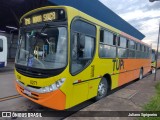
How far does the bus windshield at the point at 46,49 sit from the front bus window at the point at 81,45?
12.5 inches

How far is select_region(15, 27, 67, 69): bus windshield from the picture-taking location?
5.09m

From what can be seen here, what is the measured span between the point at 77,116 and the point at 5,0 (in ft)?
69.1

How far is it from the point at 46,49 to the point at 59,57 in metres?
0.50

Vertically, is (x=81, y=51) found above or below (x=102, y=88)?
above

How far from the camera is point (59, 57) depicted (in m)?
5.08

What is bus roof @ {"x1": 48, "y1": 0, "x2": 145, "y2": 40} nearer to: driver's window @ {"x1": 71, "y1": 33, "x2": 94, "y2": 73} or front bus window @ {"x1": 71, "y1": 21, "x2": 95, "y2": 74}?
front bus window @ {"x1": 71, "y1": 21, "x2": 95, "y2": 74}

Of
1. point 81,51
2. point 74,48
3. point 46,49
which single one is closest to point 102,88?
point 81,51

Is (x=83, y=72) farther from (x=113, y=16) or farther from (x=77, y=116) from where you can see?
(x=113, y=16)

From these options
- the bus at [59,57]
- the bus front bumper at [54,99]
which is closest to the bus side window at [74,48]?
A: the bus at [59,57]

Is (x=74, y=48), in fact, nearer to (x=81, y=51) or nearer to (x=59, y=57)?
(x=81, y=51)

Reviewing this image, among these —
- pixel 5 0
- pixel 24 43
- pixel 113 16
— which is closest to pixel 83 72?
pixel 24 43

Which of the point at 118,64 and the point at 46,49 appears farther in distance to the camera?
the point at 118,64

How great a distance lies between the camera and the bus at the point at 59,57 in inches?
198

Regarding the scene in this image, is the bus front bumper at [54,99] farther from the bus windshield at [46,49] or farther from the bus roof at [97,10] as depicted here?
the bus roof at [97,10]
